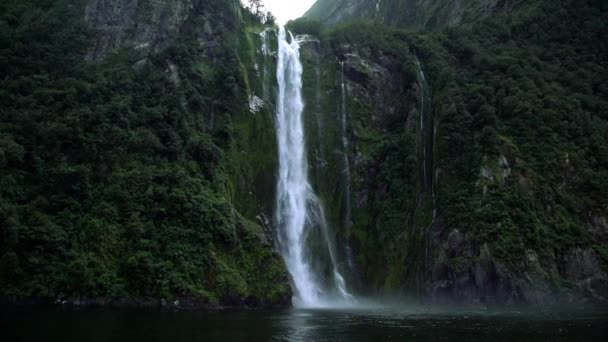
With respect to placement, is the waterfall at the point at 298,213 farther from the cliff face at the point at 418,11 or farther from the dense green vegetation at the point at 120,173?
the cliff face at the point at 418,11

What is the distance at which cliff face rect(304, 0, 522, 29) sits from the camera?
7531 centimetres

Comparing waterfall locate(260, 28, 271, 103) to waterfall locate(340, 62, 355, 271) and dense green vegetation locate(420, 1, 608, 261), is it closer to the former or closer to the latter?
waterfall locate(340, 62, 355, 271)

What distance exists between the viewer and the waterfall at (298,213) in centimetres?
4547

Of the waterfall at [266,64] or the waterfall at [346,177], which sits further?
the waterfall at [266,64]

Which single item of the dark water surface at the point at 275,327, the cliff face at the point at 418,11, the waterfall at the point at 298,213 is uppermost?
the cliff face at the point at 418,11

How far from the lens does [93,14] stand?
183 ft

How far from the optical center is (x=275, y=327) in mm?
24625

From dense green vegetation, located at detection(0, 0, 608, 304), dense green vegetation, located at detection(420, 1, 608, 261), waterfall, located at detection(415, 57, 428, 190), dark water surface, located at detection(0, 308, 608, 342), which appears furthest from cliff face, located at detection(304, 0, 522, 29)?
dark water surface, located at detection(0, 308, 608, 342)

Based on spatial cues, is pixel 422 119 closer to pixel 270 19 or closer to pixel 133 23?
pixel 270 19

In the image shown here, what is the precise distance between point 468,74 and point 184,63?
103 feet

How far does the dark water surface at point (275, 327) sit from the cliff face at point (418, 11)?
178 feet

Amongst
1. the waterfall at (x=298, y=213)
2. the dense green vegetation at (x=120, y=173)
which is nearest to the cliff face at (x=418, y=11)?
the waterfall at (x=298, y=213)

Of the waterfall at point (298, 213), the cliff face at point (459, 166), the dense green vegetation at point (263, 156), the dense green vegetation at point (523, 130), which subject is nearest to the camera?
the dense green vegetation at point (263, 156)

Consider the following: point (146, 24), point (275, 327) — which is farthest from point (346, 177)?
point (275, 327)
